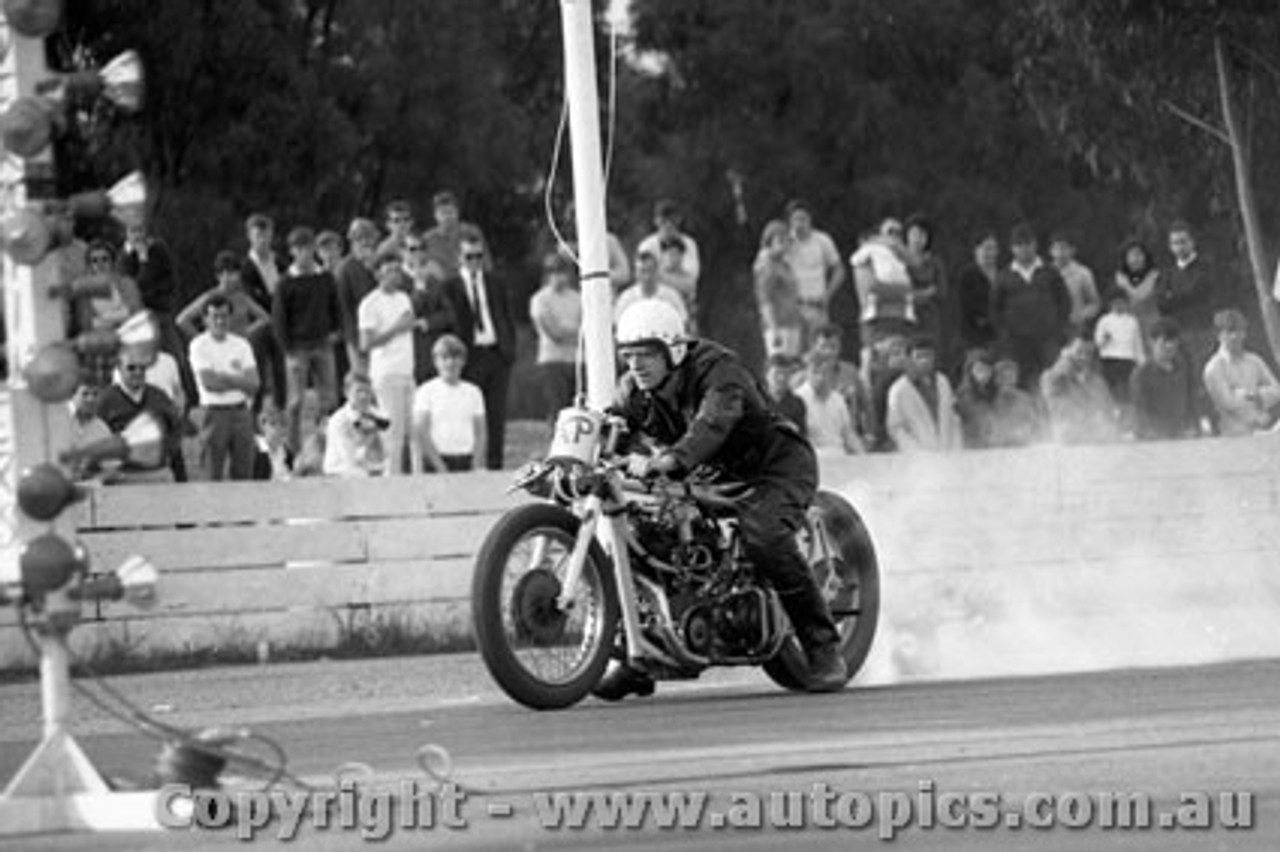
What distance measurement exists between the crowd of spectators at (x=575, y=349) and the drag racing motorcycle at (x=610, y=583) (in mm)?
4994

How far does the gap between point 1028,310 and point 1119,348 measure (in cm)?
76

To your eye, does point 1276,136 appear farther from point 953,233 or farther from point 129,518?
point 129,518

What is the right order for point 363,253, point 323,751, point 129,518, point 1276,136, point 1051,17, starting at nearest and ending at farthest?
1. point 323,751
2. point 129,518
3. point 363,253
4. point 1051,17
5. point 1276,136

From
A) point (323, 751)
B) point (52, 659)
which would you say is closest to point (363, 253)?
point (323, 751)

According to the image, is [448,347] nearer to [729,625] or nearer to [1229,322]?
[1229,322]

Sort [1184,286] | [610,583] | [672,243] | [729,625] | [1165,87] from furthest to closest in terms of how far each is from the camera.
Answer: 1. [1165,87]
2. [1184,286]
3. [672,243]
4. [729,625]
5. [610,583]

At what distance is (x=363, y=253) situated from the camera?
25.3 m

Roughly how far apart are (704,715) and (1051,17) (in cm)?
1748

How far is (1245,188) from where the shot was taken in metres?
31.3

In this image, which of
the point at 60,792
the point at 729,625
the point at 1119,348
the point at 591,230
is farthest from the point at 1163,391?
the point at 60,792

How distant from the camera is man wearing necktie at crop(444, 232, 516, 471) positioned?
2506 centimetres

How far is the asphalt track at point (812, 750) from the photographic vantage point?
418 inches

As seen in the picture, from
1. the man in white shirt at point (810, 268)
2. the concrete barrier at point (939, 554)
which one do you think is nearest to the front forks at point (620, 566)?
the concrete barrier at point (939, 554)

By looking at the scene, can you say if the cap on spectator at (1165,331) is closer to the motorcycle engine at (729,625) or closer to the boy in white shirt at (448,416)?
the boy in white shirt at (448,416)
